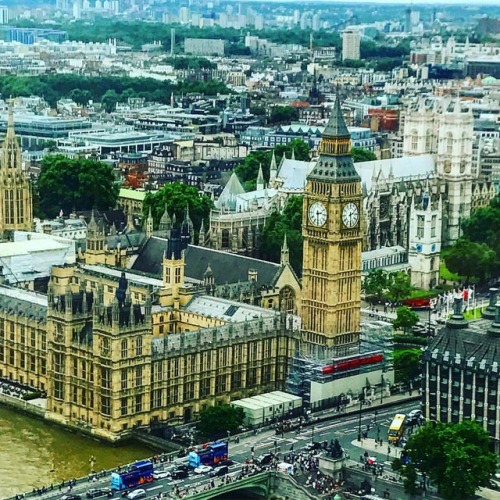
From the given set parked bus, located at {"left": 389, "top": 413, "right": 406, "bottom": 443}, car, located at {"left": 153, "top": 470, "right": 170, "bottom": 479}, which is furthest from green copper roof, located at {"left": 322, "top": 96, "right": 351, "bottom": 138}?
car, located at {"left": 153, "top": 470, "right": 170, "bottom": 479}

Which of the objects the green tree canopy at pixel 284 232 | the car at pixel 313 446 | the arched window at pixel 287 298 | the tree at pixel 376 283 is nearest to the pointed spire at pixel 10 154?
the green tree canopy at pixel 284 232

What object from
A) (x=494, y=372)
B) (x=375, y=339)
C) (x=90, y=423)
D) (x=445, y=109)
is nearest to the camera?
Result: (x=494, y=372)

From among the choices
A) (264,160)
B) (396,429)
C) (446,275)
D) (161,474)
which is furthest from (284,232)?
(161,474)

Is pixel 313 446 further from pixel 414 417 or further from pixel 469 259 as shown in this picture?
pixel 469 259

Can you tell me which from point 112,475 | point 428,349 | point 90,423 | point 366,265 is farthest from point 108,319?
point 366,265

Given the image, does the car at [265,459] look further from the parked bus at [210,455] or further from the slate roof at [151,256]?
the slate roof at [151,256]

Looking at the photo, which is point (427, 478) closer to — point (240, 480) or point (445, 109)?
point (240, 480)

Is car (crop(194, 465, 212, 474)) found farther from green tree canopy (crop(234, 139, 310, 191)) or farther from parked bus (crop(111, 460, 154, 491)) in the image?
green tree canopy (crop(234, 139, 310, 191))
